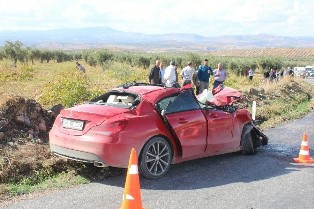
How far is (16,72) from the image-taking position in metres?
25.2

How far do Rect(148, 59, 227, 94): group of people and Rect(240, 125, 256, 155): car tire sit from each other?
20.0ft

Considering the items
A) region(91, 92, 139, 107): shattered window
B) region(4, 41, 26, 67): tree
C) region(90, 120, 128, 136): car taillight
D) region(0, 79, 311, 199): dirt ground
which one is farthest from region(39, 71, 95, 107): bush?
region(4, 41, 26, 67): tree

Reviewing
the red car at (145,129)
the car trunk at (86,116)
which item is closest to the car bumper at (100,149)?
the red car at (145,129)

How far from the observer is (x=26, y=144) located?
328 inches

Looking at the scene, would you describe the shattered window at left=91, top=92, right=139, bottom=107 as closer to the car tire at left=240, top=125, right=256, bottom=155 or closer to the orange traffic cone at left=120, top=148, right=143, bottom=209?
the orange traffic cone at left=120, top=148, right=143, bottom=209

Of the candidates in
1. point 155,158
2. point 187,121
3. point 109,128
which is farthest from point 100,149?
point 187,121

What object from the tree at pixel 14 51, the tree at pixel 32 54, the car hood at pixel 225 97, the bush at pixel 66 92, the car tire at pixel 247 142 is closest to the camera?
the car tire at pixel 247 142

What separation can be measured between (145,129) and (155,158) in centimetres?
53

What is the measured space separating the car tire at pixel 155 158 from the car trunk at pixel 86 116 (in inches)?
27.8

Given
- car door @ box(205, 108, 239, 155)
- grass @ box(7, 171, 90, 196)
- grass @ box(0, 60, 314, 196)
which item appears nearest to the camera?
grass @ box(7, 171, 90, 196)

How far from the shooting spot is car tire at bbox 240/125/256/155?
9.42m

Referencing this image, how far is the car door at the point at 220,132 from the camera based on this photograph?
329 inches

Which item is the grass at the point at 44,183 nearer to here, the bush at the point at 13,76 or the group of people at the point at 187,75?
the group of people at the point at 187,75

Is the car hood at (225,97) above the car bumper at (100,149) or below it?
above
